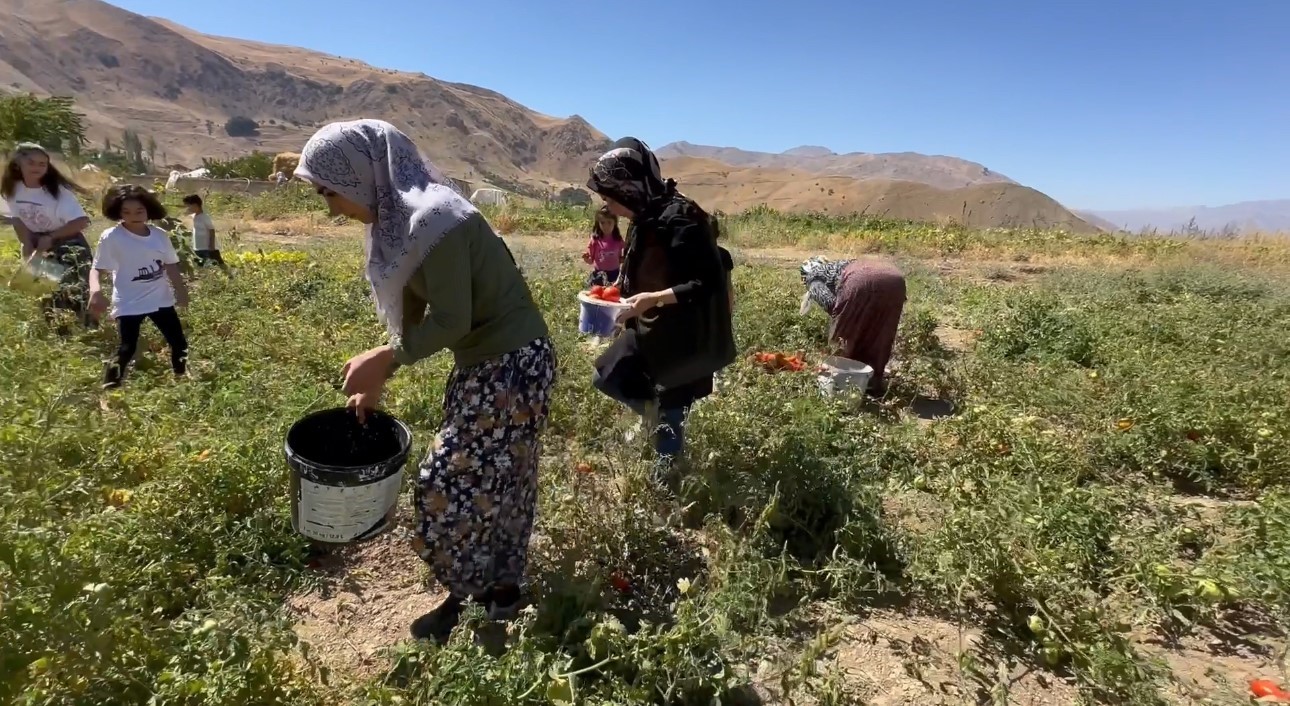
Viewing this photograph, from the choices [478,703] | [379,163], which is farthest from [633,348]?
[478,703]

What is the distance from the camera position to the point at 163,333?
4.16 meters

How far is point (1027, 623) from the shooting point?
2391 millimetres

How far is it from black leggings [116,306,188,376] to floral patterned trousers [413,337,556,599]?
2916 mm

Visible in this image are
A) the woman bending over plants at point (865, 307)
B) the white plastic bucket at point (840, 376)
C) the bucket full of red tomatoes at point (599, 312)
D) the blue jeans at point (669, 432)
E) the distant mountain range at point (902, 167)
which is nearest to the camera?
the blue jeans at point (669, 432)

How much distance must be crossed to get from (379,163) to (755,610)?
5.59 ft

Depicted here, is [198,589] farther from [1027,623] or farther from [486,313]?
[1027,623]

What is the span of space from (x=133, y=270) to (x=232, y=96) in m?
113

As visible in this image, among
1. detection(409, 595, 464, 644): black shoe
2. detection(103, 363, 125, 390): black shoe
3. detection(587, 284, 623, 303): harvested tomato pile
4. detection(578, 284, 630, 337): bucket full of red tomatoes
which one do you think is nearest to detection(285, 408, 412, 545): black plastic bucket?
detection(409, 595, 464, 644): black shoe

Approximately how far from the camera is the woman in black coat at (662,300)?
2666 mm

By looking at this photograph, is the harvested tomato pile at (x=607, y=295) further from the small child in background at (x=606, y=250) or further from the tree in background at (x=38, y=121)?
the tree in background at (x=38, y=121)

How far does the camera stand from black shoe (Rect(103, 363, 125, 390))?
3867 mm

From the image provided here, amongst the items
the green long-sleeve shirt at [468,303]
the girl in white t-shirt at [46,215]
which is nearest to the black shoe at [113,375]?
the girl in white t-shirt at [46,215]

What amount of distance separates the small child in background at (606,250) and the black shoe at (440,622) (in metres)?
3.85

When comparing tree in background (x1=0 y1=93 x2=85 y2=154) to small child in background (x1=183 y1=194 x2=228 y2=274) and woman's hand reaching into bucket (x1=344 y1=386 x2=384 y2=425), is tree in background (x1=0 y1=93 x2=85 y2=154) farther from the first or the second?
woman's hand reaching into bucket (x1=344 y1=386 x2=384 y2=425)
